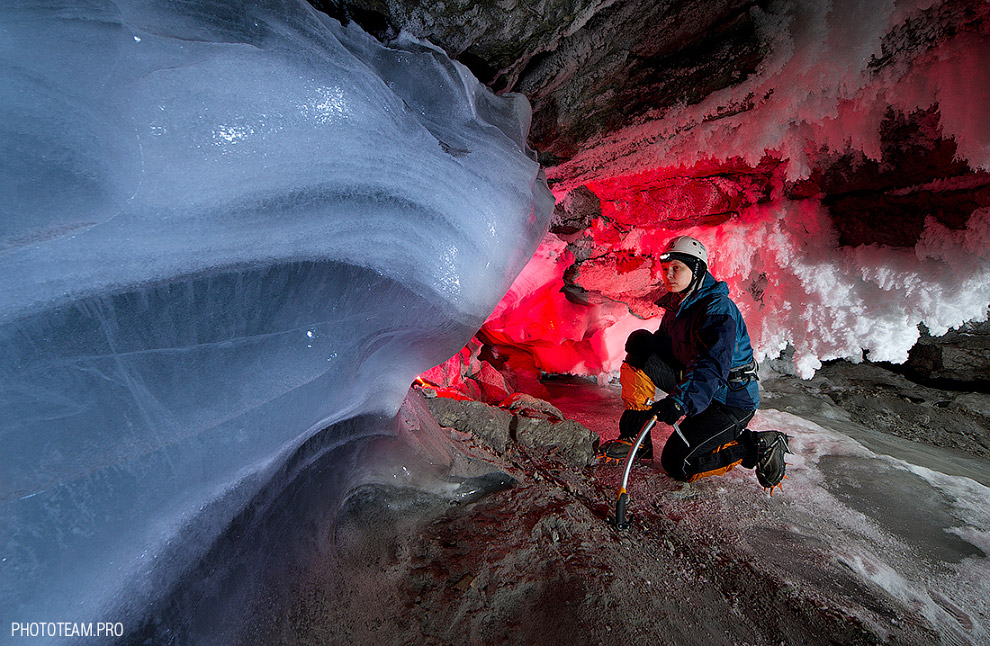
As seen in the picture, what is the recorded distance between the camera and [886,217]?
4027 mm

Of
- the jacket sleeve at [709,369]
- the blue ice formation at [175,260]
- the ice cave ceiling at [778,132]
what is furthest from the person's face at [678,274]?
the blue ice formation at [175,260]

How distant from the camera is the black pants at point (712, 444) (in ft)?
10.2

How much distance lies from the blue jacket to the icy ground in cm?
71

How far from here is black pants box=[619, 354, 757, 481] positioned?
10.2 ft

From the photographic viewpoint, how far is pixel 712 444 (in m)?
3.12

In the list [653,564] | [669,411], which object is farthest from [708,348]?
[653,564]

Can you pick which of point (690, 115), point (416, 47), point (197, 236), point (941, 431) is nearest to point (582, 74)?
point (690, 115)

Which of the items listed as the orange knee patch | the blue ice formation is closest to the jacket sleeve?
the orange knee patch

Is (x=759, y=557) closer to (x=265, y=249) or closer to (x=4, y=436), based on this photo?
(x=265, y=249)

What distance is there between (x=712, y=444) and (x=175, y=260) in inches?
136

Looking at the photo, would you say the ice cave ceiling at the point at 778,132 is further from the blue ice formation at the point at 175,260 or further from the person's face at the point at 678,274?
the person's face at the point at 678,274

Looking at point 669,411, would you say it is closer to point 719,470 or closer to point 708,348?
point 708,348

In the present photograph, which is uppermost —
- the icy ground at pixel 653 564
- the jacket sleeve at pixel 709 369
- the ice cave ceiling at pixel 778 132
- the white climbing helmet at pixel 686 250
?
the ice cave ceiling at pixel 778 132

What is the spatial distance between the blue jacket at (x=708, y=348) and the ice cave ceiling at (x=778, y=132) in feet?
4.91
